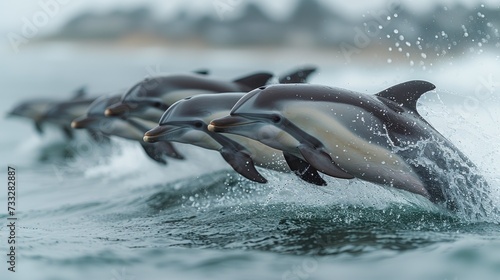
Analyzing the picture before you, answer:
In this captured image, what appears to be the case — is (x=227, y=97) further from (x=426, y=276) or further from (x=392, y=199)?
(x=426, y=276)

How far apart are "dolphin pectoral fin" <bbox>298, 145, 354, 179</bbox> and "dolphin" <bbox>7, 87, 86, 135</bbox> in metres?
9.58

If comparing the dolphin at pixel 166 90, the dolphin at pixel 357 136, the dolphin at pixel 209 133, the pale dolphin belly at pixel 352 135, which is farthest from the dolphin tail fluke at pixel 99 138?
the pale dolphin belly at pixel 352 135

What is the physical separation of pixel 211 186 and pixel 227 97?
6.80 ft

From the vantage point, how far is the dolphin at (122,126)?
12008mm

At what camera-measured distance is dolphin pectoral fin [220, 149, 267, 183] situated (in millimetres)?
9219

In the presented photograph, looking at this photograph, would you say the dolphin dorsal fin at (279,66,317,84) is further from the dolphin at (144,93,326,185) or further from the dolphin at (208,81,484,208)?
the dolphin at (208,81,484,208)

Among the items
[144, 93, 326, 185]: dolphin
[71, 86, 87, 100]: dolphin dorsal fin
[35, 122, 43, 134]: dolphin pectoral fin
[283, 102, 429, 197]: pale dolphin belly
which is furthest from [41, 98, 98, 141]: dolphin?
[283, 102, 429, 197]: pale dolphin belly

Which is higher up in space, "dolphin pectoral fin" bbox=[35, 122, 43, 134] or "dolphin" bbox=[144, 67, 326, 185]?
"dolphin pectoral fin" bbox=[35, 122, 43, 134]

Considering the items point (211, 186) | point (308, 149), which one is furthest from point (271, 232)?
point (211, 186)

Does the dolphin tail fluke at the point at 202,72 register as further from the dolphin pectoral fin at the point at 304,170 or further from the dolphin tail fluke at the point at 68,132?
the dolphin tail fluke at the point at 68,132

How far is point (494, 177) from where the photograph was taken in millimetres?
9039

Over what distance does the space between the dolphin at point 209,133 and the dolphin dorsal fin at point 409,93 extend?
1420 millimetres

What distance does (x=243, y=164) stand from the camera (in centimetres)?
934

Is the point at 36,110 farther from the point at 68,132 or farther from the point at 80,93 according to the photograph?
the point at 80,93
